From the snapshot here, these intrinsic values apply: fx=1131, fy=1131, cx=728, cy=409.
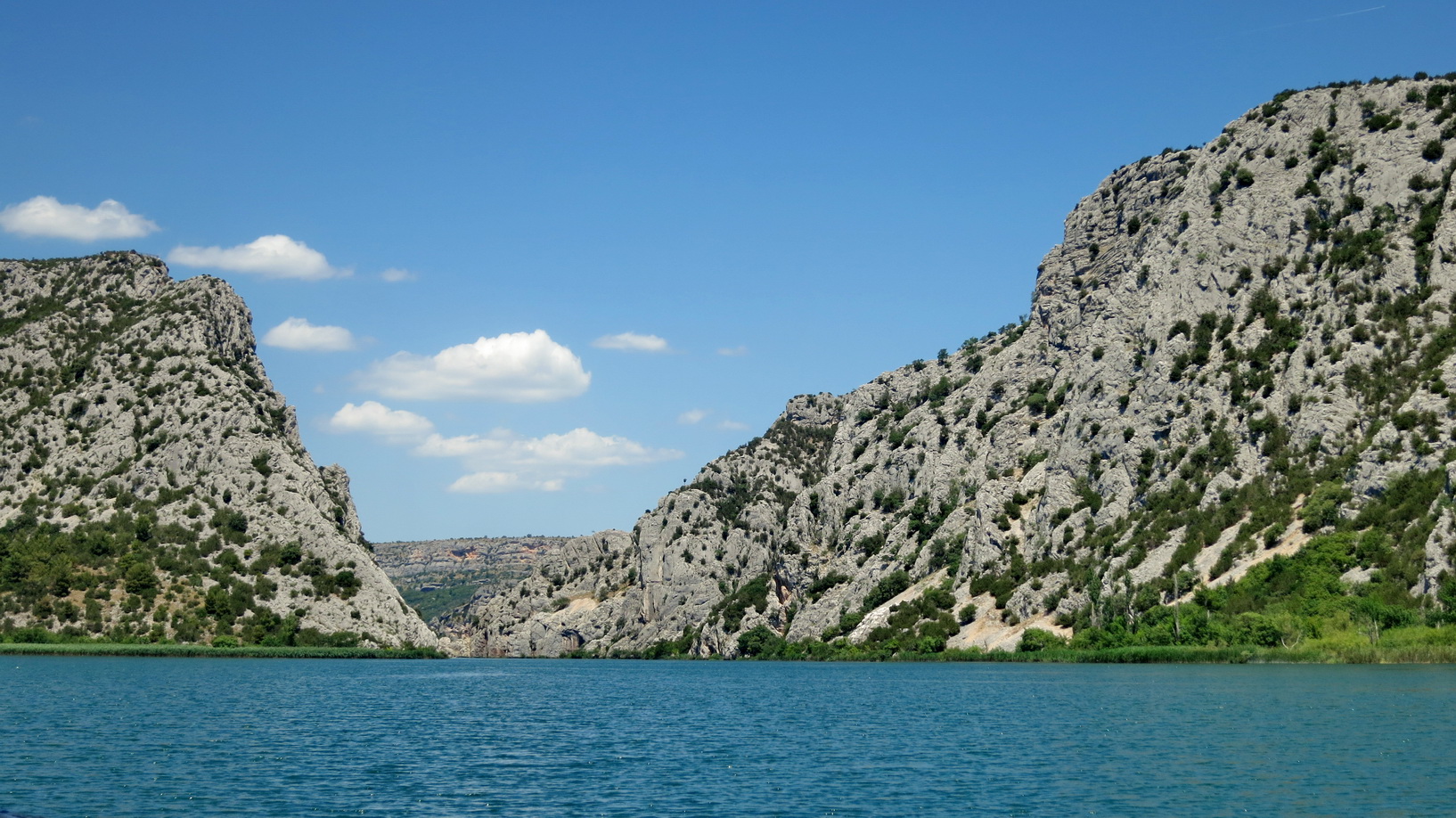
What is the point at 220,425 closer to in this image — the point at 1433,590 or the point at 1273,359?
the point at 1273,359

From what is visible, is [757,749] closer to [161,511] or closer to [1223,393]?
[1223,393]

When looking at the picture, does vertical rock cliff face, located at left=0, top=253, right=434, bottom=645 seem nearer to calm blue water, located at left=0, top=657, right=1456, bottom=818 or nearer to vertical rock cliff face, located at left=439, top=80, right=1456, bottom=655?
calm blue water, located at left=0, top=657, right=1456, bottom=818

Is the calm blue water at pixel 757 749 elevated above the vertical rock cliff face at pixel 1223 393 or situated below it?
below

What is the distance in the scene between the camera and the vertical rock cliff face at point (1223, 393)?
12150cm

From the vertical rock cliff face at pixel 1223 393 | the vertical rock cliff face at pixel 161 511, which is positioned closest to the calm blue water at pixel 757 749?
the vertical rock cliff face at pixel 1223 393

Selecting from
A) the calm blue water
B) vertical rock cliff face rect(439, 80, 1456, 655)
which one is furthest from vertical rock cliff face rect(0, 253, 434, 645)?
vertical rock cliff face rect(439, 80, 1456, 655)

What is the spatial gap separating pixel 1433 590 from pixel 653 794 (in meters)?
85.8

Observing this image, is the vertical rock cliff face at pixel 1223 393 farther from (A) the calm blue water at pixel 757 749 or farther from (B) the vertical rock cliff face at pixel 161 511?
(B) the vertical rock cliff face at pixel 161 511

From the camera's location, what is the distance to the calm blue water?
3706 centimetres

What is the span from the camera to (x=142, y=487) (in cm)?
17912

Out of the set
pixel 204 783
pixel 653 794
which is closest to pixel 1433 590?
pixel 653 794

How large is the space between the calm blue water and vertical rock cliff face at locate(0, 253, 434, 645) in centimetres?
7467

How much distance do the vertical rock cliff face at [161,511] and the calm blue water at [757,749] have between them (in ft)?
245

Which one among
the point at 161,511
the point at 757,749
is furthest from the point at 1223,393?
the point at 161,511
